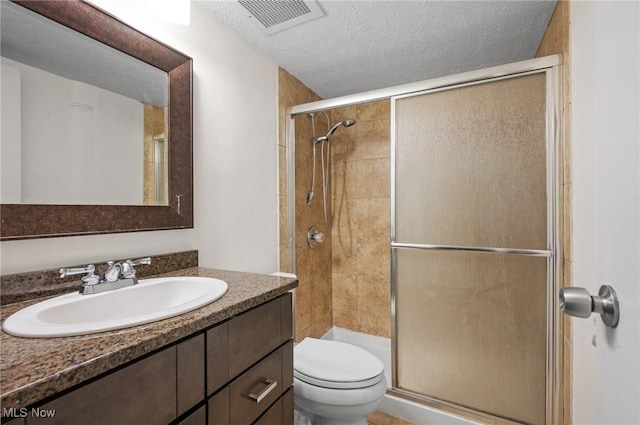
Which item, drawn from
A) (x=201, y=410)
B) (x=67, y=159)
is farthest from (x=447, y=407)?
(x=67, y=159)

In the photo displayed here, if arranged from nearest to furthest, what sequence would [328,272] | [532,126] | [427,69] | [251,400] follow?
[251,400] → [532,126] → [427,69] → [328,272]

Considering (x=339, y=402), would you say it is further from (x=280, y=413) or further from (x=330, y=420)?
(x=280, y=413)

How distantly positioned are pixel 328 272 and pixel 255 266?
3.51 ft

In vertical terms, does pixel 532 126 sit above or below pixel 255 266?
above

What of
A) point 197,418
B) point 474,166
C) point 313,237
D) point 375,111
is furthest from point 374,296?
point 197,418

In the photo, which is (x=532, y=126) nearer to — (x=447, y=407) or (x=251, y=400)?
(x=447, y=407)

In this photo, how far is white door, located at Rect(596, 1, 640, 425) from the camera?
1.25ft

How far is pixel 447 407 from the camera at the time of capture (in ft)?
5.28

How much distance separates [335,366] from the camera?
57.6 inches

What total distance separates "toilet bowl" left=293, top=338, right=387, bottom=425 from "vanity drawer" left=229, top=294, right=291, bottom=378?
47cm

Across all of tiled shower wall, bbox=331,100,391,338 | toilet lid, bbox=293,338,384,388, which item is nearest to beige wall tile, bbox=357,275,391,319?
tiled shower wall, bbox=331,100,391,338

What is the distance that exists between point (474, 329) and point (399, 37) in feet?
5.31

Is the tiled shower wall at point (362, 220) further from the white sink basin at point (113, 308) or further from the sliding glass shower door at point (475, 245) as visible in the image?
the white sink basin at point (113, 308)

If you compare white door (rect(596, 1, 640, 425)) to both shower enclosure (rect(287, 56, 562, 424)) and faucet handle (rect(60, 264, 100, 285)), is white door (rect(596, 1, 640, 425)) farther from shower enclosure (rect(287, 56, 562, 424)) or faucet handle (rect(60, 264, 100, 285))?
faucet handle (rect(60, 264, 100, 285))
